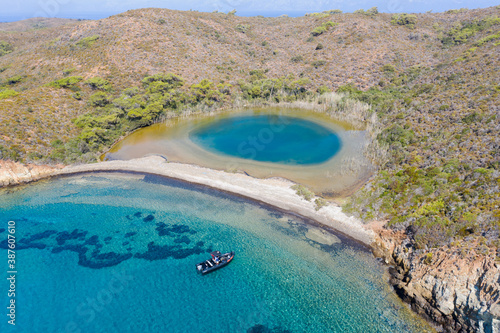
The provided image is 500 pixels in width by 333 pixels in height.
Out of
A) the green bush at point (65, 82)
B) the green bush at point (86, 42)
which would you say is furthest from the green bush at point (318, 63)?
the green bush at point (86, 42)

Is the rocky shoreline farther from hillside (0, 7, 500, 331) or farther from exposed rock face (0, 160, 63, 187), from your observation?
hillside (0, 7, 500, 331)

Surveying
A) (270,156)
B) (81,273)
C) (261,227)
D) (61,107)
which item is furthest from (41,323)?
(61,107)

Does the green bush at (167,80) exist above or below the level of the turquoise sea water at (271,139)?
above

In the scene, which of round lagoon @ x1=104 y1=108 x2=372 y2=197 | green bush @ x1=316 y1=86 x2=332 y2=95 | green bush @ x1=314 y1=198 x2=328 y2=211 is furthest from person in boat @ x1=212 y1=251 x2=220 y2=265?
green bush @ x1=316 y1=86 x2=332 y2=95

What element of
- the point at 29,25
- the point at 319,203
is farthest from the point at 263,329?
the point at 29,25

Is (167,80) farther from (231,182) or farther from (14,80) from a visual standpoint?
(231,182)

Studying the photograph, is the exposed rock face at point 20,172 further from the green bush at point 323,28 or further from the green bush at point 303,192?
the green bush at point 323,28
